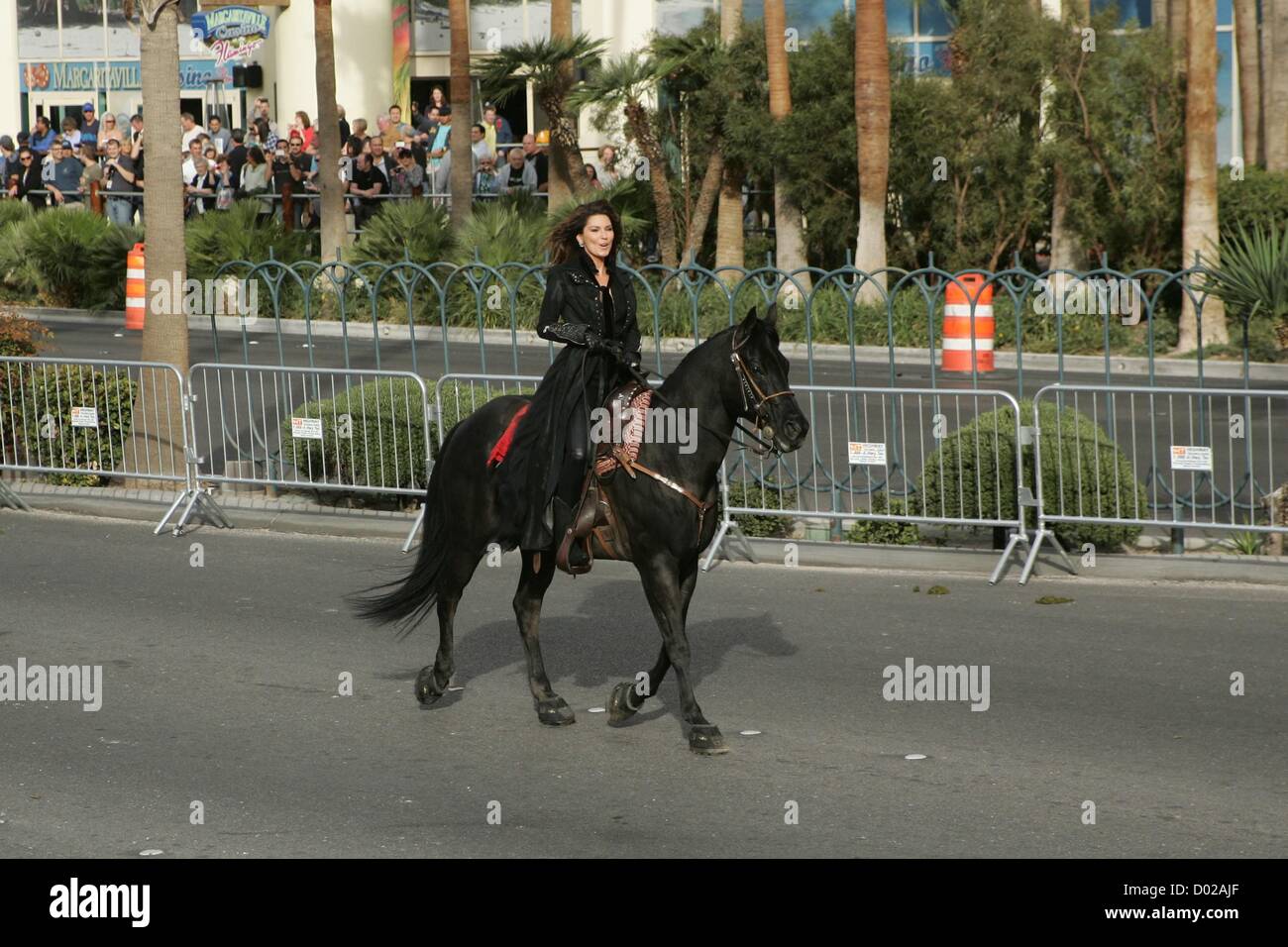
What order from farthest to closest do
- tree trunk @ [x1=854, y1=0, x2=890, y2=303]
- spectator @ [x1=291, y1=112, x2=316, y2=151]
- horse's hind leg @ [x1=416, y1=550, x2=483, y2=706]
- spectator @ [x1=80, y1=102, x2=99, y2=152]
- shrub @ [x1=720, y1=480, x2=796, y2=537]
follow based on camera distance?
spectator @ [x1=80, y1=102, x2=99, y2=152]
spectator @ [x1=291, y1=112, x2=316, y2=151]
tree trunk @ [x1=854, y1=0, x2=890, y2=303]
shrub @ [x1=720, y1=480, x2=796, y2=537]
horse's hind leg @ [x1=416, y1=550, x2=483, y2=706]

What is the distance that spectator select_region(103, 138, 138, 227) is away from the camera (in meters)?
31.9

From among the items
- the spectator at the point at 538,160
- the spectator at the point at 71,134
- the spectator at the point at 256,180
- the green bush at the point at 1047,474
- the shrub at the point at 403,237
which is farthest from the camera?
the spectator at the point at 71,134

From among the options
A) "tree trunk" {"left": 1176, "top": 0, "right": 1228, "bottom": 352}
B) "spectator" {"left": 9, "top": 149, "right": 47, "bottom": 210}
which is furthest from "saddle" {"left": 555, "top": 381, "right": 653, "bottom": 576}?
"spectator" {"left": 9, "top": 149, "right": 47, "bottom": 210}

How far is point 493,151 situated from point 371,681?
23.9m

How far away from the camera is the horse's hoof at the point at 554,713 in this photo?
28.7 feet

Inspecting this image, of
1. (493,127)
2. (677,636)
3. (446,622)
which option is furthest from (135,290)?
(677,636)

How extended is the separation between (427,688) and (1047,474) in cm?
504

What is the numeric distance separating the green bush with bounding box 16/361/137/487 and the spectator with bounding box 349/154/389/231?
49.8 feet

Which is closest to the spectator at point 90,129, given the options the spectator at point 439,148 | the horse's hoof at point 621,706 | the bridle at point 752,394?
the spectator at point 439,148

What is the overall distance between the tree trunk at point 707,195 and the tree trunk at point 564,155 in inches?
76.0

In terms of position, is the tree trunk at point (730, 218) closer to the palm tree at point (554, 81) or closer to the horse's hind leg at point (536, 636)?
the palm tree at point (554, 81)

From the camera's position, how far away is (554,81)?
29469 millimetres

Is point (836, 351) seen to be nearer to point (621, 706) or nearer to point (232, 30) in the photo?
point (621, 706)

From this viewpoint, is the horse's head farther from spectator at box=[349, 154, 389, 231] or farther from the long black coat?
spectator at box=[349, 154, 389, 231]
